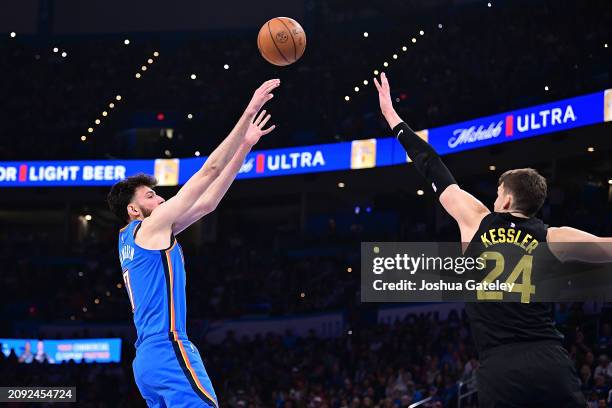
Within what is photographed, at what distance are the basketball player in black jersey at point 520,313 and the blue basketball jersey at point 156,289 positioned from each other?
1.74 m

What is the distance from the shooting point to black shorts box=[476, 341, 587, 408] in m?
3.74

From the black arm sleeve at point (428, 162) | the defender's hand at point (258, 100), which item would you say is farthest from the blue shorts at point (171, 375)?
the black arm sleeve at point (428, 162)

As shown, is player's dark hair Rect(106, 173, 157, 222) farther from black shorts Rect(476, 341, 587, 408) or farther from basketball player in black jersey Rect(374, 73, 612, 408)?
black shorts Rect(476, 341, 587, 408)

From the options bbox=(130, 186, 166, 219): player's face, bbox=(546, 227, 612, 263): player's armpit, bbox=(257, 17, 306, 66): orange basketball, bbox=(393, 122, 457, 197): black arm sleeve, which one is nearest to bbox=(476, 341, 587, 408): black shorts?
bbox=(546, 227, 612, 263): player's armpit

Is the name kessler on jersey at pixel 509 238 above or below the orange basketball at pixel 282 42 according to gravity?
below

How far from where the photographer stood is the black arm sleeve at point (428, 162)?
4.20 meters

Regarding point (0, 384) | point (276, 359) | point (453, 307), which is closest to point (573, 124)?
point (453, 307)

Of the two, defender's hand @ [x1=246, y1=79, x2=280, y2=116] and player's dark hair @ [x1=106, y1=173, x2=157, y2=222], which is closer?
player's dark hair @ [x1=106, y1=173, x2=157, y2=222]

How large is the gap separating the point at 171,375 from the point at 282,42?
454 cm

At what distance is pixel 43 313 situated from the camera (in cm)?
2628

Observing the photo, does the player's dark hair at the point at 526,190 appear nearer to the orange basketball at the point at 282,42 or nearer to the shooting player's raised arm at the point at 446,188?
the shooting player's raised arm at the point at 446,188

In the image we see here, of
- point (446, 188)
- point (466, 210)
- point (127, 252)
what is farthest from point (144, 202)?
point (466, 210)

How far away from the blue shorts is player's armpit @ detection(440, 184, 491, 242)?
161 cm

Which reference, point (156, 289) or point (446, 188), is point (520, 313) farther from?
point (156, 289)
